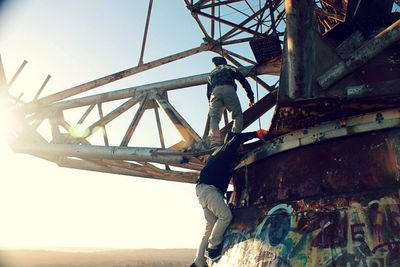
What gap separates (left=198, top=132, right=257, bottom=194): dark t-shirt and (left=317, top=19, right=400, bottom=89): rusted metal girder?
1.33 m

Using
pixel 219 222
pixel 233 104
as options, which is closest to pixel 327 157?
pixel 219 222

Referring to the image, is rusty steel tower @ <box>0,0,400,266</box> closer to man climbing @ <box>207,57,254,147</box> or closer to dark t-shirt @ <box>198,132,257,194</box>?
dark t-shirt @ <box>198,132,257,194</box>

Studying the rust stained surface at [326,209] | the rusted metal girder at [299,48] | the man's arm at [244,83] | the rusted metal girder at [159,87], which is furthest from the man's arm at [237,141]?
the rusted metal girder at [159,87]

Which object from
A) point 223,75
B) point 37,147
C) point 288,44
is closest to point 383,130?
point 288,44

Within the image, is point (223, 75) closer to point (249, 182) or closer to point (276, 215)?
point (249, 182)

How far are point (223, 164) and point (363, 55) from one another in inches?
88.4

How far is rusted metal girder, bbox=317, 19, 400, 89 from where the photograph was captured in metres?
3.91

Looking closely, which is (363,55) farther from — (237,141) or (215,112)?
(215,112)

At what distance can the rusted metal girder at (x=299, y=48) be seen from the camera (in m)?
4.00

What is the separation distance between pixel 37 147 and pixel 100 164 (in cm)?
165

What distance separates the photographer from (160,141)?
7.67 m

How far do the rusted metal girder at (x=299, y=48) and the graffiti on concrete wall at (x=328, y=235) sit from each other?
4.13 feet

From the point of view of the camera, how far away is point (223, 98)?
6520 millimetres

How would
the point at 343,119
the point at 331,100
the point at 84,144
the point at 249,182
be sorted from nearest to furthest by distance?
1. the point at 331,100
2. the point at 343,119
3. the point at 249,182
4. the point at 84,144
